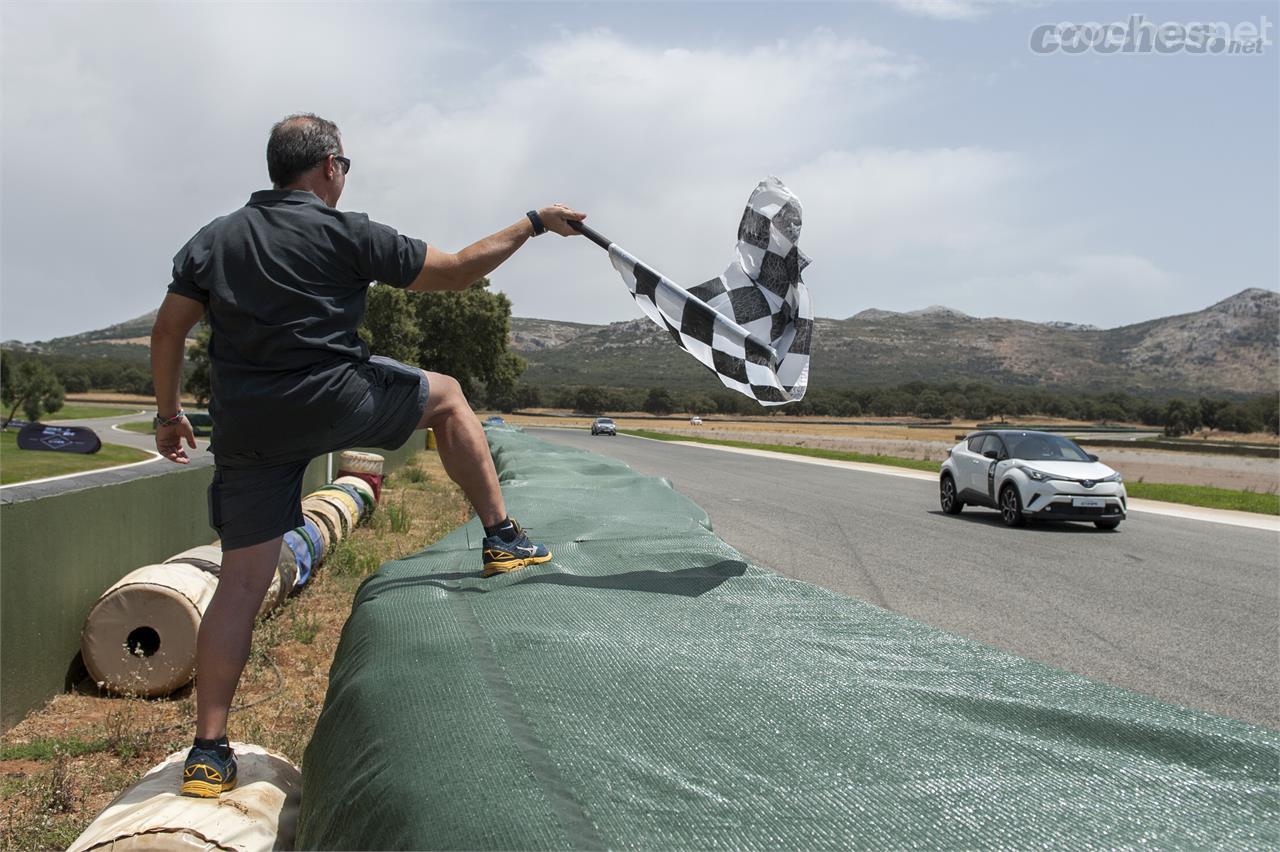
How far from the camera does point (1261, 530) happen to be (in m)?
12.6

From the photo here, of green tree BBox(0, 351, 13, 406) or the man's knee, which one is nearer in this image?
the man's knee

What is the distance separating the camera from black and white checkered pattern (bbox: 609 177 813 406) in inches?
163

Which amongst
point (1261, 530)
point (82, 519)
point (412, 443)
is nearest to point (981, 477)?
point (1261, 530)

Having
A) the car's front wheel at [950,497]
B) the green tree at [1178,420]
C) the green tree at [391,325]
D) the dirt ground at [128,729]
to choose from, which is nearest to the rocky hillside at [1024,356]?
the green tree at [1178,420]

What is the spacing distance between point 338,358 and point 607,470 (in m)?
5.93

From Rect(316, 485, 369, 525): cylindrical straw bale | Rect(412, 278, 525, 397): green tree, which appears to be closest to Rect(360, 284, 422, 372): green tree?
Rect(412, 278, 525, 397): green tree

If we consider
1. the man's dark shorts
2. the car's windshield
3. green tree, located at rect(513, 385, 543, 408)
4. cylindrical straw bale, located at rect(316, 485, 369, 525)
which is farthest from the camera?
green tree, located at rect(513, 385, 543, 408)

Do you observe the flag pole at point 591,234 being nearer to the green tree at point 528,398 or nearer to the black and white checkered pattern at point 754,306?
the black and white checkered pattern at point 754,306

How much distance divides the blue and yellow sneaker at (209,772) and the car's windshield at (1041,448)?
12495mm

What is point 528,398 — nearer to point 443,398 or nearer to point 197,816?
point 443,398

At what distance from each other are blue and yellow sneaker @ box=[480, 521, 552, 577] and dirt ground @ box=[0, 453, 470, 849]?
1195 millimetres

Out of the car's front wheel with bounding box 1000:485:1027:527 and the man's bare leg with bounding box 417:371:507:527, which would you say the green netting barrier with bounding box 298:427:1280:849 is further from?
the car's front wheel with bounding box 1000:485:1027:527

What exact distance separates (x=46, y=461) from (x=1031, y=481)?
2144cm

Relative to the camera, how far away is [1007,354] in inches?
6093
